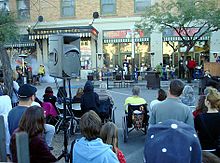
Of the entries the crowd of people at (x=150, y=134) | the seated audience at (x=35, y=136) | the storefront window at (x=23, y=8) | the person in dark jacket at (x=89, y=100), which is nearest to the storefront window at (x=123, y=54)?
the storefront window at (x=23, y=8)

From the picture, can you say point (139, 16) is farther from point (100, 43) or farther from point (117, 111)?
point (117, 111)

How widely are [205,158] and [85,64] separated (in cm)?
2937

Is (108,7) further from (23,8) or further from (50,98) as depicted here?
(50,98)

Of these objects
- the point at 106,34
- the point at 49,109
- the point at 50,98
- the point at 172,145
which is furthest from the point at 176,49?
the point at 172,145

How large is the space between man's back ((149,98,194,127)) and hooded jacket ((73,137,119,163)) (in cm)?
143

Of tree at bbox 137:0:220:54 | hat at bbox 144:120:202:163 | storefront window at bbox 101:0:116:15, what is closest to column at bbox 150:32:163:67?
storefront window at bbox 101:0:116:15

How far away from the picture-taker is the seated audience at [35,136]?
3462 millimetres

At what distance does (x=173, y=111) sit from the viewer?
4617mm

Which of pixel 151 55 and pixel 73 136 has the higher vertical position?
pixel 151 55

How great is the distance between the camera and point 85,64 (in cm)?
3172

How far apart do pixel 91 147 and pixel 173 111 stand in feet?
5.22

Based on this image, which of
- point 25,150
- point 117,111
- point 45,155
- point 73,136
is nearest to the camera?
point 25,150

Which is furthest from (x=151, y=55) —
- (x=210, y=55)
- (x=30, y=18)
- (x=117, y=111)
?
(x=117, y=111)

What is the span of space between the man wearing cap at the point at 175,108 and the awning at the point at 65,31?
24230mm
